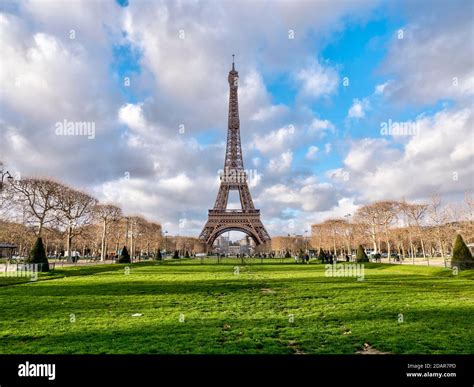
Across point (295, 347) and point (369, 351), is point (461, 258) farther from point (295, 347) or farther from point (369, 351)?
point (295, 347)

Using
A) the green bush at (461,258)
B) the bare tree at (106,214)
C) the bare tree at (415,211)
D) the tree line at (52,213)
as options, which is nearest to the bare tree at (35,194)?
the tree line at (52,213)

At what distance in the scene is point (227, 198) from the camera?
8638 centimetres

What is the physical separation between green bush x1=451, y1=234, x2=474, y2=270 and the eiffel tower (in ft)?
172

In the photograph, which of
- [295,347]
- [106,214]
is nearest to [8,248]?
[106,214]

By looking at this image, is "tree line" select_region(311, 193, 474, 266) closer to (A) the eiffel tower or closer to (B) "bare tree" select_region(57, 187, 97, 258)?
(A) the eiffel tower

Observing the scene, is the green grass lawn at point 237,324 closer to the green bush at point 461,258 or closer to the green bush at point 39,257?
the green bush at point 39,257

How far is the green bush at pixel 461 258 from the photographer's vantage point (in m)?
28.5

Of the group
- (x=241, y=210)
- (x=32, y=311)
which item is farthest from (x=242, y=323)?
(x=241, y=210)

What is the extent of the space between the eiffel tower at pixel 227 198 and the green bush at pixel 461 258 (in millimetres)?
52344

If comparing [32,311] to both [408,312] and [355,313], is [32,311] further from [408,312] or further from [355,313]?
[408,312]

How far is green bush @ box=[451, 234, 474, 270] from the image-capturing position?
28500mm

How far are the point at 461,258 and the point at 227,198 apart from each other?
61.0 meters

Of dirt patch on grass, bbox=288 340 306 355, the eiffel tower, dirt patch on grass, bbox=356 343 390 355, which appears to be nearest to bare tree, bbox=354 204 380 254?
the eiffel tower
